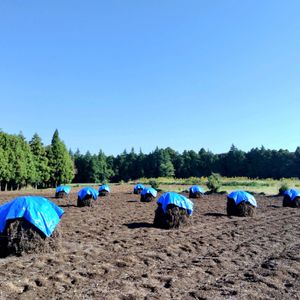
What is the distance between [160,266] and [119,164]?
77.8 m

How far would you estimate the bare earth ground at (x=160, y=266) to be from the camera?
5590 millimetres

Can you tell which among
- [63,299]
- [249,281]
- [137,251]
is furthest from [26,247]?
[249,281]

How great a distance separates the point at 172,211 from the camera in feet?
39.3

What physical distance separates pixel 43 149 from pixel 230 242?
49.4m

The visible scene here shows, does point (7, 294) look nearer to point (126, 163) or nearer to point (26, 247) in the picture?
point (26, 247)

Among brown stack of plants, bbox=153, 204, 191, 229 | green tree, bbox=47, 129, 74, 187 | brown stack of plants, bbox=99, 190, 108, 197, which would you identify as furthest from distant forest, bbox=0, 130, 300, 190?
brown stack of plants, bbox=153, 204, 191, 229

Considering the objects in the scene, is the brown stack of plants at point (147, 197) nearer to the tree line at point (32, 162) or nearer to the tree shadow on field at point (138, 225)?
the tree shadow on field at point (138, 225)

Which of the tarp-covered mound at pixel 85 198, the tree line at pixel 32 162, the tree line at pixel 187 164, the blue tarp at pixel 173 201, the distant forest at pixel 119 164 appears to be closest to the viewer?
the blue tarp at pixel 173 201

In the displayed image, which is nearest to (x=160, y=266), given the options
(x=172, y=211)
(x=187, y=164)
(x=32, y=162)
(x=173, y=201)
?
(x=173, y=201)

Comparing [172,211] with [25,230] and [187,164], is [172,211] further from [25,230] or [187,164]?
[187,164]

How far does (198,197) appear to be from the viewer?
2662 cm

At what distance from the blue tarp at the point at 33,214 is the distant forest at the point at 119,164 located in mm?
38144

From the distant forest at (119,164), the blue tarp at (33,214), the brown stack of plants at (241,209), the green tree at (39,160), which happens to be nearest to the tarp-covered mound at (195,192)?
the brown stack of plants at (241,209)

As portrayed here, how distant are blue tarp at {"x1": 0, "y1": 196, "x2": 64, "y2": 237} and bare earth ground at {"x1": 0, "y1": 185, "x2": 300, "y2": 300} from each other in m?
0.72
